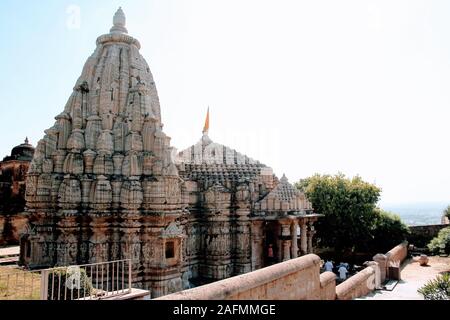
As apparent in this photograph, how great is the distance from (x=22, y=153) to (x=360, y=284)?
86.9 feet

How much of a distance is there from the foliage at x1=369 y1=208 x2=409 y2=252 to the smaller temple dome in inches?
1073

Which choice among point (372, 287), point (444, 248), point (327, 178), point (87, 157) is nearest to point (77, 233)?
point (87, 157)

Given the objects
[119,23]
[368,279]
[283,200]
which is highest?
[119,23]

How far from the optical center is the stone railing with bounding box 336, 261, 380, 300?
1425 cm

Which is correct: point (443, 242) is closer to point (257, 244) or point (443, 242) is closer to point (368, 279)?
point (368, 279)

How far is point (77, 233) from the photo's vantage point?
49.1 feet

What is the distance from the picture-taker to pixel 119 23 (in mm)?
18547

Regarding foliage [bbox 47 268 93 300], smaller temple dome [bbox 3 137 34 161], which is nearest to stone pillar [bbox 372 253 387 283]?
foliage [bbox 47 268 93 300]

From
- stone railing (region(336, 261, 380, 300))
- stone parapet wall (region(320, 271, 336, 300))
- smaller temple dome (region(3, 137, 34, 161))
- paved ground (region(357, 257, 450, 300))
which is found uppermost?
smaller temple dome (region(3, 137, 34, 161))

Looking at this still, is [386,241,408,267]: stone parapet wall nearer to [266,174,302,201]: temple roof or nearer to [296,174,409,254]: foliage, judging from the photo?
[296,174,409,254]: foliage

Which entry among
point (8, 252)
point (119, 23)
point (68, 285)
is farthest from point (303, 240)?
point (68, 285)
